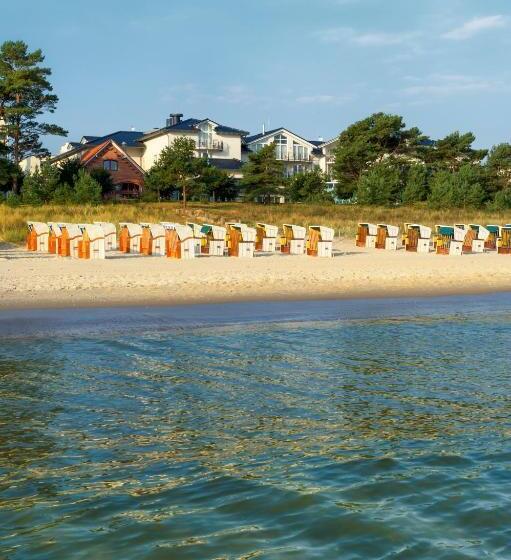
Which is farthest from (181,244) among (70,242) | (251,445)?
(251,445)

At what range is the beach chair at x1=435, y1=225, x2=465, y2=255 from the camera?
28.3 meters

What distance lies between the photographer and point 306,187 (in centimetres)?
6688

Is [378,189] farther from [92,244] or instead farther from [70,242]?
[92,244]

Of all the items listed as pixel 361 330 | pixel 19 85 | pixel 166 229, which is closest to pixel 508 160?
pixel 19 85

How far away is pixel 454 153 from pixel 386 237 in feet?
156

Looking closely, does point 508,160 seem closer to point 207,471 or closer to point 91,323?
point 91,323

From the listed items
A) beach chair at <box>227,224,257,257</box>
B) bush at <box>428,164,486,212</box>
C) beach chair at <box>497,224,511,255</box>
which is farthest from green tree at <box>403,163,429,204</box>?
beach chair at <box>227,224,257,257</box>

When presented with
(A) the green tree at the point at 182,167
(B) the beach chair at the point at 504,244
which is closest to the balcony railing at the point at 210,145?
(A) the green tree at the point at 182,167

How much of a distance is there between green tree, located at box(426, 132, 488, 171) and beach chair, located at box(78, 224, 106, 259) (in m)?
55.6

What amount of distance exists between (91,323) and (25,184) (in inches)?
1759

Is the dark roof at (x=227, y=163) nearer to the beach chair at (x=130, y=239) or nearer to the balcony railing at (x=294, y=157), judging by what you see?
the balcony railing at (x=294, y=157)

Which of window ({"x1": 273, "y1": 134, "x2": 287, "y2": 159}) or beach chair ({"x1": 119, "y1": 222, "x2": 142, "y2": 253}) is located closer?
beach chair ({"x1": 119, "y1": 222, "x2": 142, "y2": 253})

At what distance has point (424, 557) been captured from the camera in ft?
16.6

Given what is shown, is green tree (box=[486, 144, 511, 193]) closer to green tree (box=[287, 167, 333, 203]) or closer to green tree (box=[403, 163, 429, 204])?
green tree (box=[403, 163, 429, 204])
